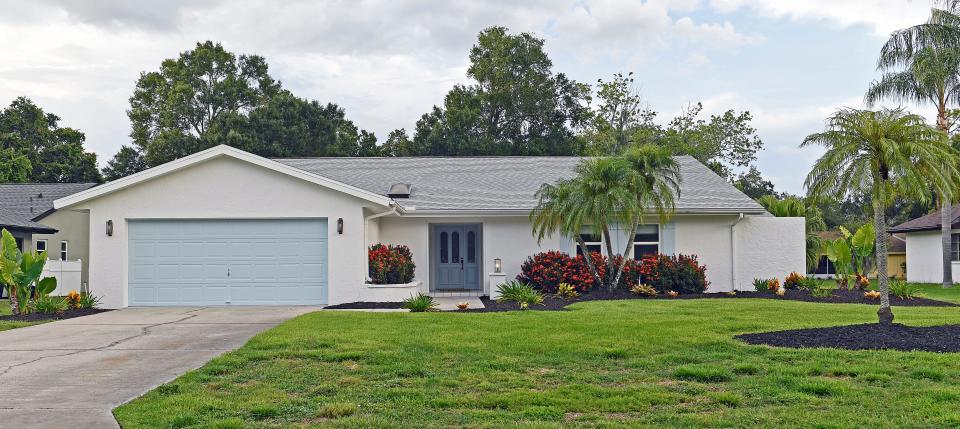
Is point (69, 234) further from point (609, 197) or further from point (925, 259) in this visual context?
point (925, 259)

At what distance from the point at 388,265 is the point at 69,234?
15097mm

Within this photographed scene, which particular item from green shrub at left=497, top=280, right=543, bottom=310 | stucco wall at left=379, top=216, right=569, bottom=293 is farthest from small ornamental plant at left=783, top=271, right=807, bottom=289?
green shrub at left=497, top=280, right=543, bottom=310

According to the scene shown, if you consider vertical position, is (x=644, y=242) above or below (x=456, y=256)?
above

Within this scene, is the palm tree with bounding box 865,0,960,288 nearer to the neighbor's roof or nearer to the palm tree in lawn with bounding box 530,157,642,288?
the neighbor's roof

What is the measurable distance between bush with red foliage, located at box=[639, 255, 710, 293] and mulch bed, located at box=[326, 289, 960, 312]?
0.41 m

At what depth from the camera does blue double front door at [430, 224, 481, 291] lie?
2202cm

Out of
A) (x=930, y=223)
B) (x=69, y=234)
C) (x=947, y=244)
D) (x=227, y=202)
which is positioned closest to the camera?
(x=227, y=202)

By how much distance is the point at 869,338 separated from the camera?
10.0 meters

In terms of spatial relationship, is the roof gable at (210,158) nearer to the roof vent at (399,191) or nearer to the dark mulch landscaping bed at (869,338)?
the roof vent at (399,191)

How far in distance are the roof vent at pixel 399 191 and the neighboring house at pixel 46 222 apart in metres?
9.82

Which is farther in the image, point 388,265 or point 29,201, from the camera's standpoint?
point 29,201

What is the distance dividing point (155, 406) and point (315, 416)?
149 centimetres

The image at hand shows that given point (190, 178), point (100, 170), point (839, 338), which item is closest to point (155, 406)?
point (839, 338)

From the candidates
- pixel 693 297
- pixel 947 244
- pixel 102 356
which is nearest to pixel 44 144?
pixel 693 297
